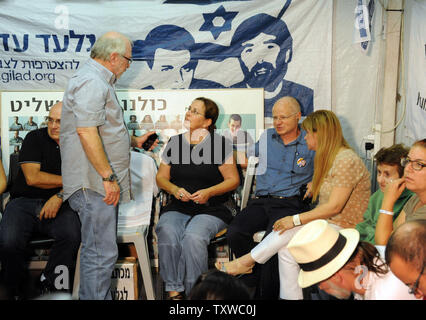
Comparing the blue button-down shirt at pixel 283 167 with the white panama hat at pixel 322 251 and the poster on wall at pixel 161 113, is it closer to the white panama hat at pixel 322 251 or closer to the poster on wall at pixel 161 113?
the poster on wall at pixel 161 113

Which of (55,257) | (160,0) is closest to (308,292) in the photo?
(55,257)

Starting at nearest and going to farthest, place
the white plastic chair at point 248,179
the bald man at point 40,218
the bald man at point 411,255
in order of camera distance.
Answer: the bald man at point 411,255
the bald man at point 40,218
the white plastic chair at point 248,179

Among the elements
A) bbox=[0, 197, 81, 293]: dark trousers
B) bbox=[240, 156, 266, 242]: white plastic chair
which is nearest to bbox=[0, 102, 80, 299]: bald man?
bbox=[0, 197, 81, 293]: dark trousers

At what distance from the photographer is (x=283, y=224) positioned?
303 centimetres

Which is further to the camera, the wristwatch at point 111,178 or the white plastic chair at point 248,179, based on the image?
the white plastic chair at point 248,179

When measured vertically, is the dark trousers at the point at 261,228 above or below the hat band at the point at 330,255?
below

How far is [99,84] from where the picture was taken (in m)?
2.62

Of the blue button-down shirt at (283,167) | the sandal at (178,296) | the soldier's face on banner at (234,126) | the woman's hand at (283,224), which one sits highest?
the soldier's face on banner at (234,126)

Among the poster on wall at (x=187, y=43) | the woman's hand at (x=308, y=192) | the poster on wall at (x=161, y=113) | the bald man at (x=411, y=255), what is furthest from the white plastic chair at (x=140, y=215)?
the bald man at (x=411, y=255)

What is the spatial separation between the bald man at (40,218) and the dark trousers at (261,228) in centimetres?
102

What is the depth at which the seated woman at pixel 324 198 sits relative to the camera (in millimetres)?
2924

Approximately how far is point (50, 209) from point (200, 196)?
0.98 meters

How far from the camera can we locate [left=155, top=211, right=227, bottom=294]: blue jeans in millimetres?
3150
